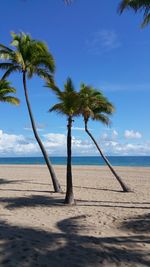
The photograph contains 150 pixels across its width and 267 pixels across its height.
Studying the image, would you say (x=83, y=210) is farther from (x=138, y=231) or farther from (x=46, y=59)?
(x=46, y=59)

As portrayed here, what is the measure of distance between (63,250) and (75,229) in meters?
3.30

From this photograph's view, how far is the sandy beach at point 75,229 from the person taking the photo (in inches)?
248

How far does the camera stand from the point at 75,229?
9.93 metres

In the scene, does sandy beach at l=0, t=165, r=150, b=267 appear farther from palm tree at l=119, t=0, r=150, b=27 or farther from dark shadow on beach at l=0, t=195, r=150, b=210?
palm tree at l=119, t=0, r=150, b=27

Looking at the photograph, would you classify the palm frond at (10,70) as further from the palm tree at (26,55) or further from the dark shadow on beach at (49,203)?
the dark shadow on beach at (49,203)

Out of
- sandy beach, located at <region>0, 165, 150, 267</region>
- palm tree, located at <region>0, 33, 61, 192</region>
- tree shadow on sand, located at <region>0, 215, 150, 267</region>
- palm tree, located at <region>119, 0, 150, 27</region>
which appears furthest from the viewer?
palm tree, located at <region>0, 33, 61, 192</region>

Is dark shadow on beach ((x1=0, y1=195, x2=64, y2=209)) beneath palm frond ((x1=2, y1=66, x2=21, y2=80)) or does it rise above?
beneath

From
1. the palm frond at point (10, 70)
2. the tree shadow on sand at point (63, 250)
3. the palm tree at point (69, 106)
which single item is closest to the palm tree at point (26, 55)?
the palm frond at point (10, 70)

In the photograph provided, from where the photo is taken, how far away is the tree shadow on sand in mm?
6016

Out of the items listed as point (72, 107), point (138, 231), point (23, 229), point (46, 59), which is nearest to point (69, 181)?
point (72, 107)

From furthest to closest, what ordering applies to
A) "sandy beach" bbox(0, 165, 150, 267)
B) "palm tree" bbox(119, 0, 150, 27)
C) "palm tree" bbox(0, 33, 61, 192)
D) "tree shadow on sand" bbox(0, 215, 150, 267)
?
"palm tree" bbox(0, 33, 61, 192) → "palm tree" bbox(119, 0, 150, 27) → "sandy beach" bbox(0, 165, 150, 267) → "tree shadow on sand" bbox(0, 215, 150, 267)

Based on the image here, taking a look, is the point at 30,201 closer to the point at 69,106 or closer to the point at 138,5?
the point at 69,106

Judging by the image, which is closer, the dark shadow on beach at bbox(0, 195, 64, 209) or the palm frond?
the dark shadow on beach at bbox(0, 195, 64, 209)

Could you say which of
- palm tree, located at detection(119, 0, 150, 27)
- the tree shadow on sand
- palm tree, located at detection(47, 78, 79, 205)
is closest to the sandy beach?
the tree shadow on sand
